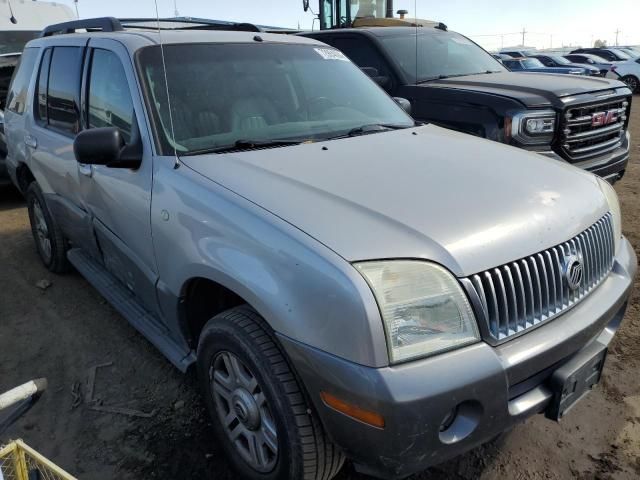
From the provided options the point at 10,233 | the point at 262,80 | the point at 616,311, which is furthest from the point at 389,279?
the point at 10,233

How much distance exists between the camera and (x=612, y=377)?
2.96 metres

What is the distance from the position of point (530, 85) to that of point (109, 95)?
3.96m

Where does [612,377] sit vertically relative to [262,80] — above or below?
below

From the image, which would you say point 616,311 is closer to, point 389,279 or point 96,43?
point 389,279

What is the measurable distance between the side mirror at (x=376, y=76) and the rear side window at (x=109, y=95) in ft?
9.95

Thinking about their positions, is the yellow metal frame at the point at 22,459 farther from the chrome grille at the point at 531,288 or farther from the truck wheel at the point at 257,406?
the chrome grille at the point at 531,288

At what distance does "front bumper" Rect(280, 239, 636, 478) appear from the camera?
165 cm

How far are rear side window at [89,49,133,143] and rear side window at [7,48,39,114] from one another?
4.63 feet

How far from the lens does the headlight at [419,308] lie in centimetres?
170

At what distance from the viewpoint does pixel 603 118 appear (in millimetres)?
5281

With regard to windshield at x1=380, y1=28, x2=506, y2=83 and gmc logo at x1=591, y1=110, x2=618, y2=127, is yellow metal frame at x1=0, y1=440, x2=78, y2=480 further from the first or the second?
gmc logo at x1=591, y1=110, x2=618, y2=127

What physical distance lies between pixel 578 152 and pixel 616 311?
125 inches

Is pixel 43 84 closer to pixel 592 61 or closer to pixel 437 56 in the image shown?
pixel 437 56

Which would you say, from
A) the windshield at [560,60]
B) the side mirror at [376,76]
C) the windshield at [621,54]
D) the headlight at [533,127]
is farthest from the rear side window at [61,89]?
Result: the windshield at [621,54]
